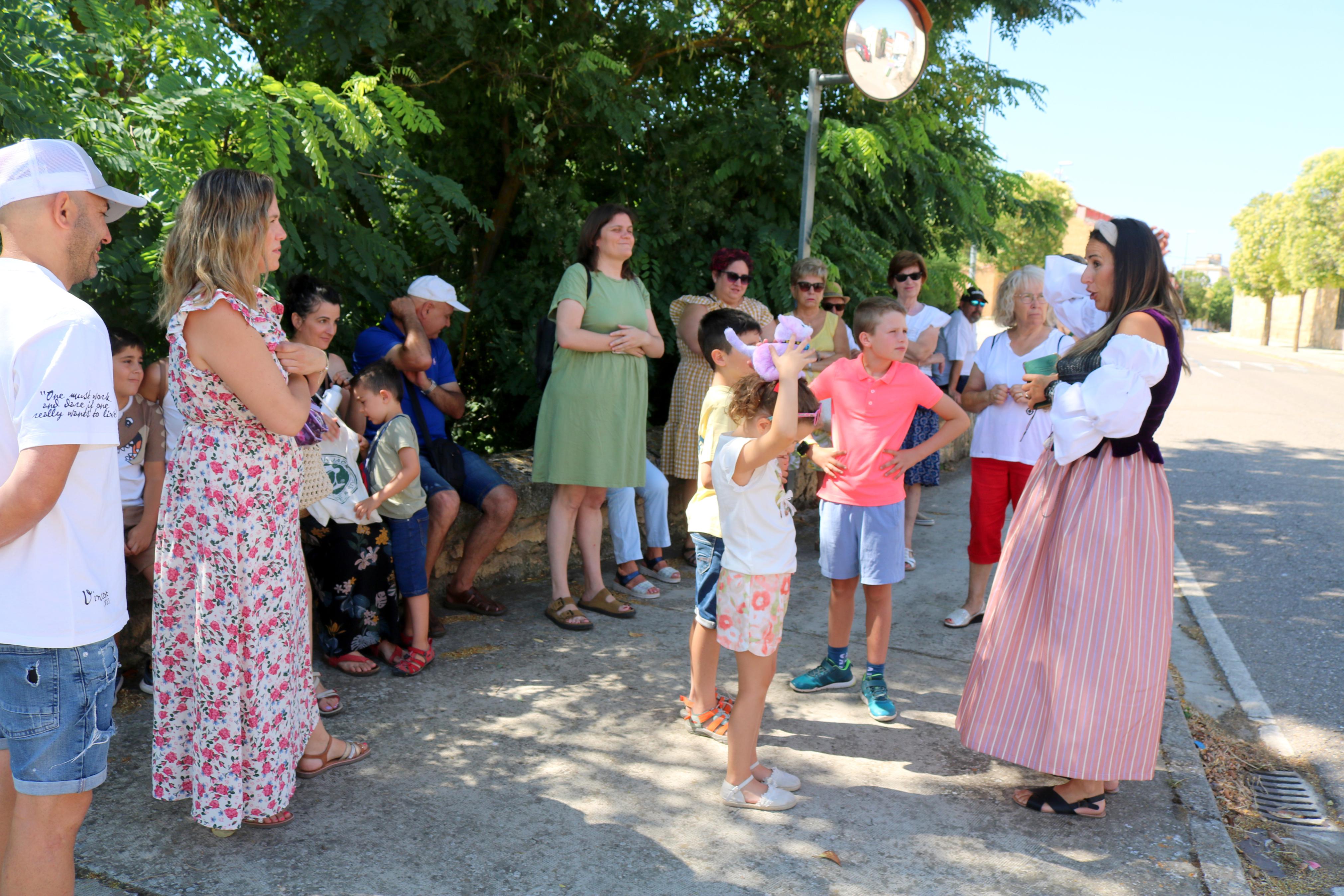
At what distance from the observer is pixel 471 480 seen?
509 centimetres

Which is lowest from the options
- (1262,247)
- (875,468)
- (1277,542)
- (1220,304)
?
(1277,542)

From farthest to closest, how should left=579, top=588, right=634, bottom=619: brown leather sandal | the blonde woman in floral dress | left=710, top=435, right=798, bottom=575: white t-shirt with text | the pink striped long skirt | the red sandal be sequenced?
1. left=579, top=588, right=634, bottom=619: brown leather sandal
2. the red sandal
3. left=710, top=435, right=798, bottom=575: white t-shirt with text
4. the pink striped long skirt
5. the blonde woman in floral dress

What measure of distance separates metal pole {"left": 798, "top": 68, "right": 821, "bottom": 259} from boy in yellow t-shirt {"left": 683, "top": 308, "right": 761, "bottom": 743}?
206 centimetres

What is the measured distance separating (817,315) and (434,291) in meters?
2.54

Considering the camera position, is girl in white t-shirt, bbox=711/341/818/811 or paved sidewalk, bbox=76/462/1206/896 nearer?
paved sidewalk, bbox=76/462/1206/896

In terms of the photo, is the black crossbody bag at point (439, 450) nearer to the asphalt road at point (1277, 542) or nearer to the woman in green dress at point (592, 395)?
the woman in green dress at point (592, 395)

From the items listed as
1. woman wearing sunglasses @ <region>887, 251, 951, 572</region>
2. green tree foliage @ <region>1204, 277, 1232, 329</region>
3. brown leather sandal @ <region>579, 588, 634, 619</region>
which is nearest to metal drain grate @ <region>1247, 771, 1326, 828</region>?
woman wearing sunglasses @ <region>887, 251, 951, 572</region>

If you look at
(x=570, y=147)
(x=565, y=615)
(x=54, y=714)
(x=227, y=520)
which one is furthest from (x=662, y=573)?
(x=54, y=714)

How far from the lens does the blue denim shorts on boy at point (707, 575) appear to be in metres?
3.81

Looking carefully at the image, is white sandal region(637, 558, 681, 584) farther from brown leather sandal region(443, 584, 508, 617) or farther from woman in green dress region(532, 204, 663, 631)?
brown leather sandal region(443, 584, 508, 617)

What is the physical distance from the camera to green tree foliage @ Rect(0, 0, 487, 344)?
3.47 m

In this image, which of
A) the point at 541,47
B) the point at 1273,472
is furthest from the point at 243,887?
the point at 1273,472

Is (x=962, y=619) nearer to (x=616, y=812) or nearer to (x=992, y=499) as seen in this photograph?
(x=992, y=499)

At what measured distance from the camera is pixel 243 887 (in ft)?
8.92
